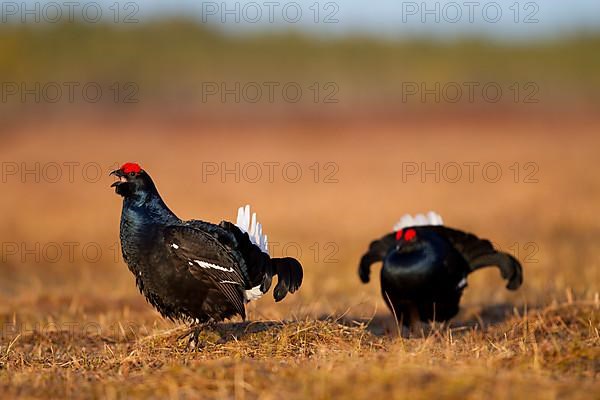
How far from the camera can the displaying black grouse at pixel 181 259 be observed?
507 centimetres

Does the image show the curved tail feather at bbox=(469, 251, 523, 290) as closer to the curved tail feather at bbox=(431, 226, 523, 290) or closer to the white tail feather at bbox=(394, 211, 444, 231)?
the curved tail feather at bbox=(431, 226, 523, 290)

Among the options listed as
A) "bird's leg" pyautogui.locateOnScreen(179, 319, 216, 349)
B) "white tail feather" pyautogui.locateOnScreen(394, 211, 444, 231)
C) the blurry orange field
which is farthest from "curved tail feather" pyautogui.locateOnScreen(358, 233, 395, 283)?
"bird's leg" pyautogui.locateOnScreen(179, 319, 216, 349)

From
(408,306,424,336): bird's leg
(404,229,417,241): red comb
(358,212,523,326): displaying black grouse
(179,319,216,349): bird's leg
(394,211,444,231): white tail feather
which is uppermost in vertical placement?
(394,211,444,231): white tail feather

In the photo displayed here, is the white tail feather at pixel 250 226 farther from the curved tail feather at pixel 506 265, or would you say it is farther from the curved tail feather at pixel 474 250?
the curved tail feather at pixel 506 265

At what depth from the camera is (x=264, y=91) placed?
28031 mm

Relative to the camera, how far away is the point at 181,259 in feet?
16.6

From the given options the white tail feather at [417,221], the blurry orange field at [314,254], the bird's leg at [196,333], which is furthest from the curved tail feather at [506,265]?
the bird's leg at [196,333]

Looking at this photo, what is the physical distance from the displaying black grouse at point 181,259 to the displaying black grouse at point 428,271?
1.36 meters

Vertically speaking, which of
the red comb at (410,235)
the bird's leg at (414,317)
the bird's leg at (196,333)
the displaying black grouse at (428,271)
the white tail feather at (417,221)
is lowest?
the bird's leg at (414,317)

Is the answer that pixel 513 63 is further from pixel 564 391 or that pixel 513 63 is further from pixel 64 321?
pixel 564 391

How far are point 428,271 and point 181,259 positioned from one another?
2.20 m

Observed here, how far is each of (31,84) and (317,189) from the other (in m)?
18.9

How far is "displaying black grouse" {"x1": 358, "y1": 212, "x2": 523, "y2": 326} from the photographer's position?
21.4 ft

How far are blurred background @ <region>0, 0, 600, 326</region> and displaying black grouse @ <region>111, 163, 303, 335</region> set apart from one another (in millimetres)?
1095
